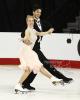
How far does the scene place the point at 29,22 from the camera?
7.73m

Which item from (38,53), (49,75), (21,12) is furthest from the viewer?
(21,12)

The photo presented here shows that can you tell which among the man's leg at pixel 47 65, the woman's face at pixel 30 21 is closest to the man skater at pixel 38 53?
the man's leg at pixel 47 65

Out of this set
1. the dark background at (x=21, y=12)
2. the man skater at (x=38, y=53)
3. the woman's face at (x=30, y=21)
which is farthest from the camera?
the dark background at (x=21, y=12)

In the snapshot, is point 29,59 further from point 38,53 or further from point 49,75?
point 49,75

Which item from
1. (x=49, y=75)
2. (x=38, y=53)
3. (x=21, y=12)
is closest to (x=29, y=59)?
(x=38, y=53)

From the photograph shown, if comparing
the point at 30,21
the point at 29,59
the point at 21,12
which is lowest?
the point at 21,12

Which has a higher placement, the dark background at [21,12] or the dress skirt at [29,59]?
the dress skirt at [29,59]

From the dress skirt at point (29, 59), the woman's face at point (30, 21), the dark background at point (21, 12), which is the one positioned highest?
the woman's face at point (30, 21)

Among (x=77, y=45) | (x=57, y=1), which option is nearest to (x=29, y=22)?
(x=77, y=45)

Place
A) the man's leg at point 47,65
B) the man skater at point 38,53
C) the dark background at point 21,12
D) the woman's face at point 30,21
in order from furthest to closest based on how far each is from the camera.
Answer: the dark background at point 21,12 < the man's leg at point 47,65 < the man skater at point 38,53 < the woman's face at point 30,21

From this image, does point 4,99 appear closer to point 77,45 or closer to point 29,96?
point 29,96

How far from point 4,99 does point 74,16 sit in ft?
23.3

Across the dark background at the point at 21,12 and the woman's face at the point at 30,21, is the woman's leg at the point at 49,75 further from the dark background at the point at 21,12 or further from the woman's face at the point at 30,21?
the dark background at the point at 21,12

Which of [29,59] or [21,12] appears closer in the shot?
[29,59]
